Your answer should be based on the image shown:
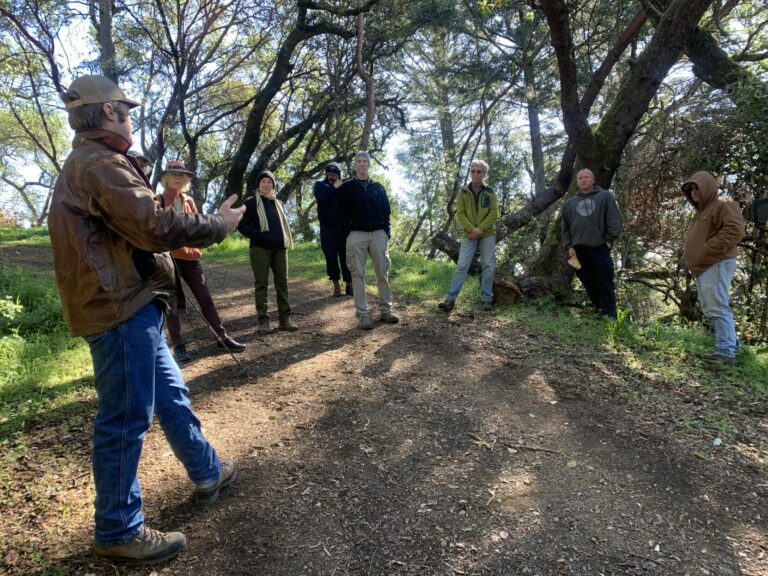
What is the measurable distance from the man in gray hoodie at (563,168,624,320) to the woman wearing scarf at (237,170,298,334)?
385 centimetres

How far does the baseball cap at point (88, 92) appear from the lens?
6.64 feet

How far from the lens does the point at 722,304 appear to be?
4.65 metres

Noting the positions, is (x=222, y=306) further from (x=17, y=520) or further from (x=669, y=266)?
(x=669, y=266)

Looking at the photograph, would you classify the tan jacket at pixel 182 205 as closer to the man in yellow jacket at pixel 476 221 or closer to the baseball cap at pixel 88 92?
the baseball cap at pixel 88 92

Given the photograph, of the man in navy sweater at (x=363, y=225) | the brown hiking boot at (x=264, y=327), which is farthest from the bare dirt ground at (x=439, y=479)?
the man in navy sweater at (x=363, y=225)

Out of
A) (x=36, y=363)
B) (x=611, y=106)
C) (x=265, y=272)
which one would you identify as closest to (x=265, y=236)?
(x=265, y=272)

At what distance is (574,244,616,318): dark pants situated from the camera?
5.97m

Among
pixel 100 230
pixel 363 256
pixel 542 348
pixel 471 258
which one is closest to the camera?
pixel 100 230

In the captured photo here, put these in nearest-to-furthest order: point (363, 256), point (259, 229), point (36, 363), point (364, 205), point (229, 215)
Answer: point (229, 215), point (36, 363), point (259, 229), point (364, 205), point (363, 256)

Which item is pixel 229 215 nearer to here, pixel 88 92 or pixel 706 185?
pixel 88 92

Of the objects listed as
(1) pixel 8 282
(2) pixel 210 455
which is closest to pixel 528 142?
(1) pixel 8 282

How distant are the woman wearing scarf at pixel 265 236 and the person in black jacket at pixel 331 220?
1.74 meters

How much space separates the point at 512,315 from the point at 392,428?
11.7ft

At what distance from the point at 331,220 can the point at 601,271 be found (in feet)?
13.6
